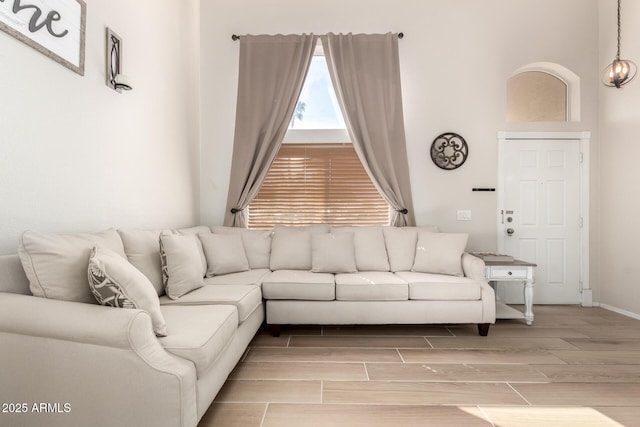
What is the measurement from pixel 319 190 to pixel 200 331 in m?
2.69

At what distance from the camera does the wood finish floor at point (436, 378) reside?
1866 millimetres

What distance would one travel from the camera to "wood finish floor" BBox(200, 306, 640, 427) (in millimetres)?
1866

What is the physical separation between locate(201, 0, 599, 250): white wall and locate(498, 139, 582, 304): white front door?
0.19 metres

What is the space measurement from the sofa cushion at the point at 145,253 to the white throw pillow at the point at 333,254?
1.42 metres

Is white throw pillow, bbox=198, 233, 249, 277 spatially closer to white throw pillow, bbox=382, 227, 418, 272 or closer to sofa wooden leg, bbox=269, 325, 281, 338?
sofa wooden leg, bbox=269, 325, 281, 338

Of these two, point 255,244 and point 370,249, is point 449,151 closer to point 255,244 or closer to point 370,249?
point 370,249

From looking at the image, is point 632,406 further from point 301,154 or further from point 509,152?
point 301,154

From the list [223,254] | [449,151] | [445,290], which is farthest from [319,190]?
[445,290]

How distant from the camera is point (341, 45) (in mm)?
3992

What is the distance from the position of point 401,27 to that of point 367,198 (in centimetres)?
204

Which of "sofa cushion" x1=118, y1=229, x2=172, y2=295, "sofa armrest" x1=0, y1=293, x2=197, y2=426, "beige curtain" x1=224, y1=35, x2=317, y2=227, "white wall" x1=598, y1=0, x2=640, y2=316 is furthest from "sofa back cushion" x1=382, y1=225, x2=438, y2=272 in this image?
"sofa armrest" x1=0, y1=293, x2=197, y2=426

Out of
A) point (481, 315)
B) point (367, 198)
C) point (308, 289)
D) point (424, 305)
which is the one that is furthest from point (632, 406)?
point (367, 198)

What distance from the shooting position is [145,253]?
235cm

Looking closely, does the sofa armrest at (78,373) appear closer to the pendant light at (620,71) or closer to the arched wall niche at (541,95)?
the arched wall niche at (541,95)
